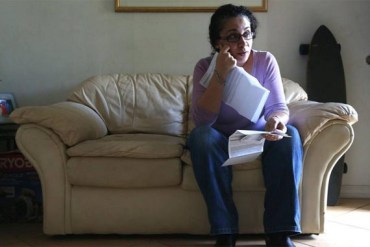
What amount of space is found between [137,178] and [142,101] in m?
0.65

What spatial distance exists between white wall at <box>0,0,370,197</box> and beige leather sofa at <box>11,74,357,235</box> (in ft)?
2.55

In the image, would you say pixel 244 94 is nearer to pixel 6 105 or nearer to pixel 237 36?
pixel 237 36

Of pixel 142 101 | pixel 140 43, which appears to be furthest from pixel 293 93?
pixel 140 43

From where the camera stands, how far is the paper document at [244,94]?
1.38 m

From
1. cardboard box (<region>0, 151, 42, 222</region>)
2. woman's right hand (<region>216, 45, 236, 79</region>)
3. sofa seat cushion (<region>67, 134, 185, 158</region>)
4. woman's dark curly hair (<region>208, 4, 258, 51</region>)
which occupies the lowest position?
cardboard box (<region>0, 151, 42, 222</region>)

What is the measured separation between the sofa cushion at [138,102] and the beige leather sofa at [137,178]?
402 mm

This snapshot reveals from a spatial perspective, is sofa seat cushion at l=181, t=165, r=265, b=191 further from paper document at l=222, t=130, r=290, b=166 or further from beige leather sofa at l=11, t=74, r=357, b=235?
paper document at l=222, t=130, r=290, b=166

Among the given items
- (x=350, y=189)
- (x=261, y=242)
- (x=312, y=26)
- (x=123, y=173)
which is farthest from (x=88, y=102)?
(x=350, y=189)

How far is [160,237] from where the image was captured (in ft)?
5.46

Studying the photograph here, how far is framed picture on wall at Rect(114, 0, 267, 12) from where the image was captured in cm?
231

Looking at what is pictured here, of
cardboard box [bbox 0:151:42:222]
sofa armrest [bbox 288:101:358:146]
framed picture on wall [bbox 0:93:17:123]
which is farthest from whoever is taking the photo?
framed picture on wall [bbox 0:93:17:123]

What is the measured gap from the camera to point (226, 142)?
1.44 m

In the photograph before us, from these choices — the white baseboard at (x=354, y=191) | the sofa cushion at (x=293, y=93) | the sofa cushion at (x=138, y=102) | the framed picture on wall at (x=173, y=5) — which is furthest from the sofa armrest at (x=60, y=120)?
the white baseboard at (x=354, y=191)

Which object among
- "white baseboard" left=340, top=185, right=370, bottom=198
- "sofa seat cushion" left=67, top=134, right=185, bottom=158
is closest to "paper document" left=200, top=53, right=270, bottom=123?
"sofa seat cushion" left=67, top=134, right=185, bottom=158
